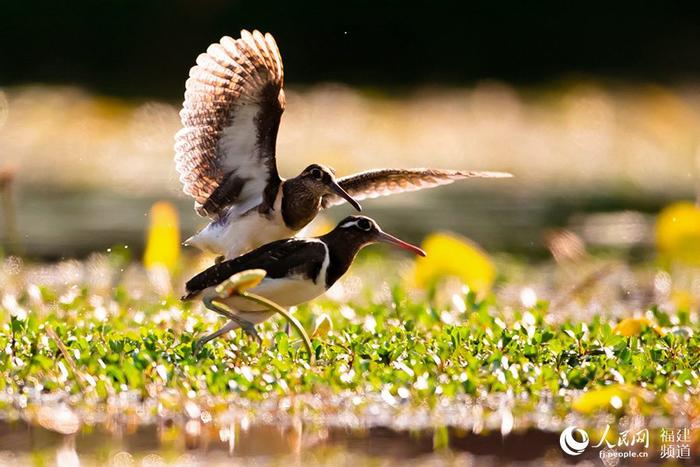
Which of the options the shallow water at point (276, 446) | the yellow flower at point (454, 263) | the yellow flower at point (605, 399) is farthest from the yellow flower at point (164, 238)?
the yellow flower at point (605, 399)

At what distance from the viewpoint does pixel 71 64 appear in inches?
634

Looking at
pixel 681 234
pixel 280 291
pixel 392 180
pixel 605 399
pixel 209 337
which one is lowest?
pixel 605 399

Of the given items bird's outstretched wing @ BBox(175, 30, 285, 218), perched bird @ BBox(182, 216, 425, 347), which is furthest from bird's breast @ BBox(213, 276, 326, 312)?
bird's outstretched wing @ BBox(175, 30, 285, 218)

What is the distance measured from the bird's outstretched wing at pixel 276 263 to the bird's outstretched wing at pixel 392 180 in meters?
0.95

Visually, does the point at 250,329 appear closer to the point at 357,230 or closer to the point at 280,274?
the point at 280,274

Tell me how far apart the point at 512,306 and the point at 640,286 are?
1.30 metres

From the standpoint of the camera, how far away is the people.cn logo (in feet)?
16.4

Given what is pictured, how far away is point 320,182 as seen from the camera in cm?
690

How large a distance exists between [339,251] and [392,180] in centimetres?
119

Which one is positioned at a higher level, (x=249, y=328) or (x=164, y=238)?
(x=164, y=238)

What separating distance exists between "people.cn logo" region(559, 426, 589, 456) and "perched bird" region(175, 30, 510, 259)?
6.33 feet

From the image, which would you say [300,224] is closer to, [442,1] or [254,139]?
[254,139]

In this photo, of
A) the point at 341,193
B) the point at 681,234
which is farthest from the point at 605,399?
the point at 681,234

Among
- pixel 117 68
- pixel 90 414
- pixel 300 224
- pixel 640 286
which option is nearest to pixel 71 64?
pixel 117 68
